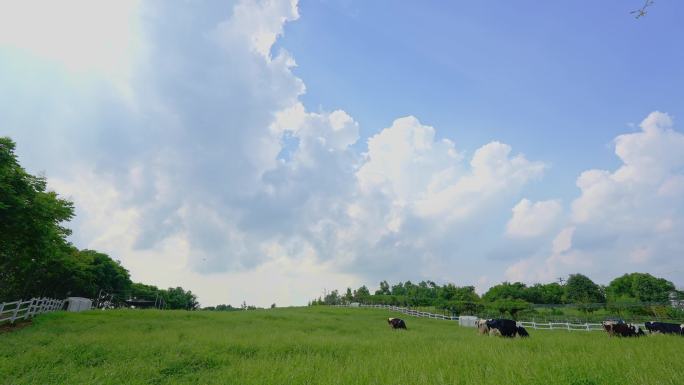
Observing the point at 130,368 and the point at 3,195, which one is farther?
the point at 3,195

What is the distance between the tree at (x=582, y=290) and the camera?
331ft

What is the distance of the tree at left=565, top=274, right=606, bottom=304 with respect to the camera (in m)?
101

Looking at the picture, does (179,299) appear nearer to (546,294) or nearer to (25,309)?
(25,309)

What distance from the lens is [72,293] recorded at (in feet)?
209

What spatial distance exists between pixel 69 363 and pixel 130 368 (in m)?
2.53

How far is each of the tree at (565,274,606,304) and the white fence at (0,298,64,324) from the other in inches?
4531

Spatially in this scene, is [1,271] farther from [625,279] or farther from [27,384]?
[625,279]

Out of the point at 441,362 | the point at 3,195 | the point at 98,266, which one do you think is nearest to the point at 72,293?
the point at 98,266

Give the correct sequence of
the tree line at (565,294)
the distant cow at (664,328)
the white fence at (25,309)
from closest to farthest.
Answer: the distant cow at (664,328) → the white fence at (25,309) → the tree line at (565,294)

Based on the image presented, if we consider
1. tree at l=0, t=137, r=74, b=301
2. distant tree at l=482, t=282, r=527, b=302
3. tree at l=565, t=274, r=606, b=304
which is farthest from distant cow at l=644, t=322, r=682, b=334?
distant tree at l=482, t=282, r=527, b=302

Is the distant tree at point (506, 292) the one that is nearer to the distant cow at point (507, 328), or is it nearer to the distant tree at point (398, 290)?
the distant tree at point (398, 290)

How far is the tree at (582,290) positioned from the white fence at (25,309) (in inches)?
4531

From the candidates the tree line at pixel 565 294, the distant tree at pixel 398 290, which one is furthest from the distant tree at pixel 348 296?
the distant tree at pixel 398 290

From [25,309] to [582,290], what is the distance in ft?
394
